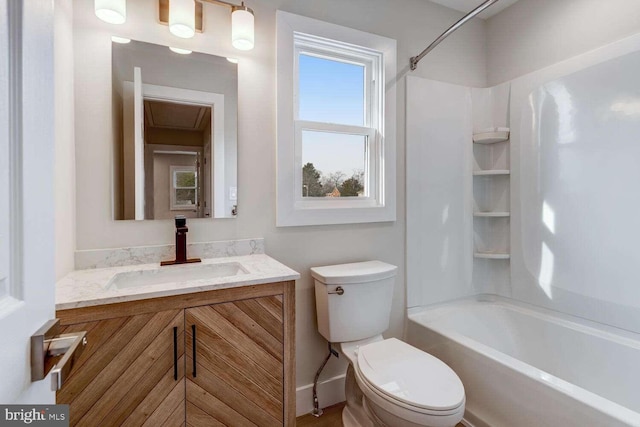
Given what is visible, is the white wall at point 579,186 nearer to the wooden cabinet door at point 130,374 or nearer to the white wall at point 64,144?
the wooden cabinet door at point 130,374

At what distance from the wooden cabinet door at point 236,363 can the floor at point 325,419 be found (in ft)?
1.88

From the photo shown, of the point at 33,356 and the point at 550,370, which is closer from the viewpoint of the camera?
the point at 33,356

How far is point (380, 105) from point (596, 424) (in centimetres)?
186

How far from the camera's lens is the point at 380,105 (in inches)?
80.7

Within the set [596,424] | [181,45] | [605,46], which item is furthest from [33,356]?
[605,46]

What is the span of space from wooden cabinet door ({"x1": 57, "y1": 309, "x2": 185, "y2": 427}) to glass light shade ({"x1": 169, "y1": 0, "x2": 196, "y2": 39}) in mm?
1265

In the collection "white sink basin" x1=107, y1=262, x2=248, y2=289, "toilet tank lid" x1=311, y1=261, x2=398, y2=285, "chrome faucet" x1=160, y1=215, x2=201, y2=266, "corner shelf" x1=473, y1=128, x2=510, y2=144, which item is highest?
"corner shelf" x1=473, y1=128, x2=510, y2=144

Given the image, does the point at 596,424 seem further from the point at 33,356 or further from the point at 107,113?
the point at 107,113

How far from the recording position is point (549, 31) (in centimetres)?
205

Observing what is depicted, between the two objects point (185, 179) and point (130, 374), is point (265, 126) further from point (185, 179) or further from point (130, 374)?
point (130, 374)

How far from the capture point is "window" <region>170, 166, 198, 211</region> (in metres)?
1.56

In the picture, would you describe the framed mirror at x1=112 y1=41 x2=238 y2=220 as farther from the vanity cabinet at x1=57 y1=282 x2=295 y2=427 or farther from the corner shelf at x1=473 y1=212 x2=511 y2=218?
the corner shelf at x1=473 y1=212 x2=511 y2=218

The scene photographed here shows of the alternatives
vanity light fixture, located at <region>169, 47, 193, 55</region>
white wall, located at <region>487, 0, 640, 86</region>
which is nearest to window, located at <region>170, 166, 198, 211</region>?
vanity light fixture, located at <region>169, 47, 193, 55</region>

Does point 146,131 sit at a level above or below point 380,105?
below
